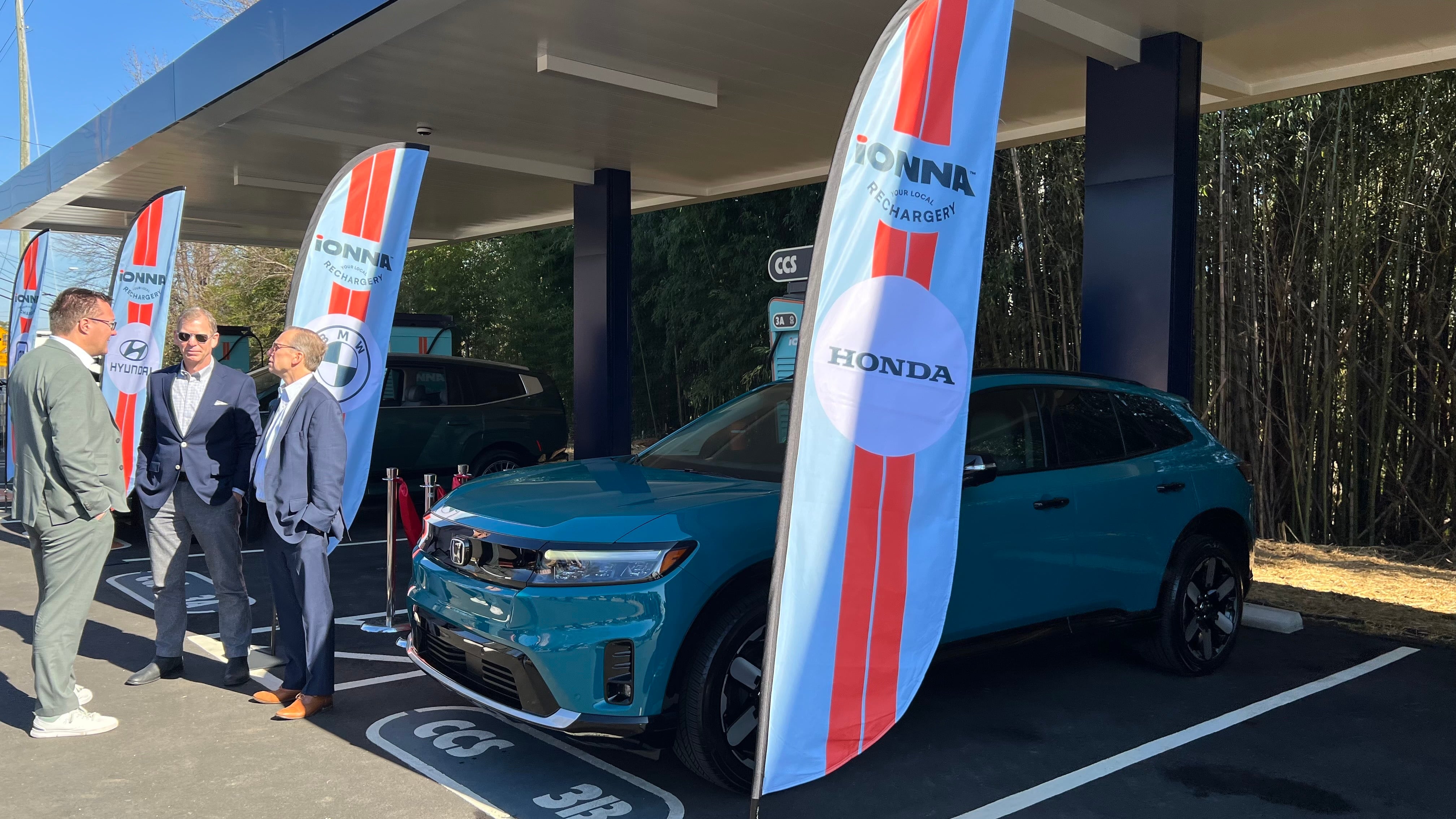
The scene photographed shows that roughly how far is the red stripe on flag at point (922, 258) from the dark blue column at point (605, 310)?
9474mm

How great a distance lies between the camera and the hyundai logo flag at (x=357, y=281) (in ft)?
18.6

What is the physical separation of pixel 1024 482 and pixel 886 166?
6.35 ft

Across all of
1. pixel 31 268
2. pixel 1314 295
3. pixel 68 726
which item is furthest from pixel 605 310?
pixel 68 726

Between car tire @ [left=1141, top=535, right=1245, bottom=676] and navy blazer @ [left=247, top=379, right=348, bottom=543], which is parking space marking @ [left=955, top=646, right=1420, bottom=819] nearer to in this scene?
car tire @ [left=1141, top=535, right=1245, bottom=676]

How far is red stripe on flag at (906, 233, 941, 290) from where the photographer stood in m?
3.07

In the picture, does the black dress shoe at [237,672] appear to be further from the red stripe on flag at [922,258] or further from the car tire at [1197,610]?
the car tire at [1197,610]

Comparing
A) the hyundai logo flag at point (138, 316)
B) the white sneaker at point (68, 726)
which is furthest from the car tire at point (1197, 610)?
the hyundai logo flag at point (138, 316)

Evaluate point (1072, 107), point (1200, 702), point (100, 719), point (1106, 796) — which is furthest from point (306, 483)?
point (1072, 107)

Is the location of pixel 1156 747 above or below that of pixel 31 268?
below

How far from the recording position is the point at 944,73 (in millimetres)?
3123

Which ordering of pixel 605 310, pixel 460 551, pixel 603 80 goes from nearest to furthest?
1. pixel 460 551
2. pixel 603 80
3. pixel 605 310

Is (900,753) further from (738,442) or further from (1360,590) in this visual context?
(1360,590)

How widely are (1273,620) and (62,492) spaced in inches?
249

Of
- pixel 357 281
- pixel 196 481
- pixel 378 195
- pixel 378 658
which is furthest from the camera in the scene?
pixel 378 195
